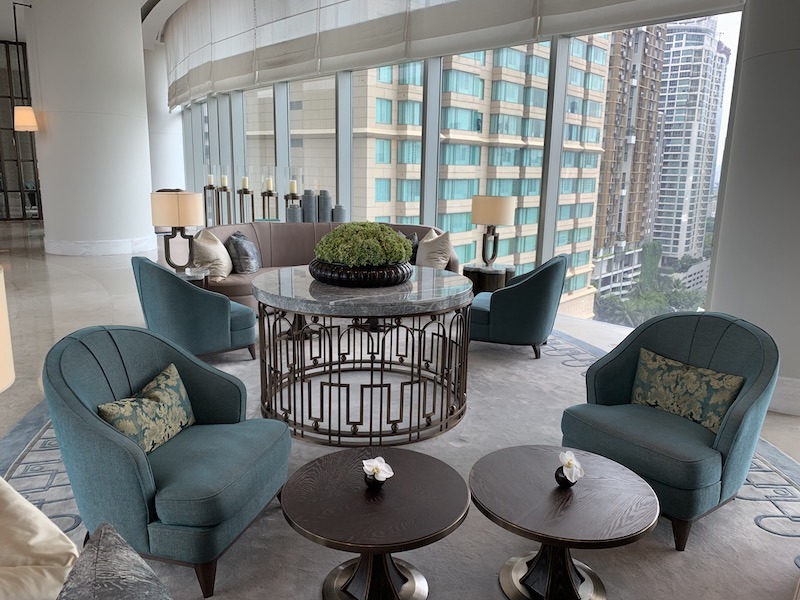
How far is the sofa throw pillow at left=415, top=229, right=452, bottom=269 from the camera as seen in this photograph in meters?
6.11

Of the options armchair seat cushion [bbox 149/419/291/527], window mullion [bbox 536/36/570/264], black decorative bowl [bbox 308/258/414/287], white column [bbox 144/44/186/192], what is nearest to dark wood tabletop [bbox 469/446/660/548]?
armchair seat cushion [bbox 149/419/291/527]

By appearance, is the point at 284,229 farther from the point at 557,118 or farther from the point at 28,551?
the point at 28,551

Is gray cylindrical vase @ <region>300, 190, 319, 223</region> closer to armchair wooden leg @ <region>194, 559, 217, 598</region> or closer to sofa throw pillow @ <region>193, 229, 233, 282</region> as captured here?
sofa throw pillow @ <region>193, 229, 233, 282</region>

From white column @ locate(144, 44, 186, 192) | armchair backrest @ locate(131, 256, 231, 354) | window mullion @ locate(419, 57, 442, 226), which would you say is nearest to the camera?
armchair backrest @ locate(131, 256, 231, 354)

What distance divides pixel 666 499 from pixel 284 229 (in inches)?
201

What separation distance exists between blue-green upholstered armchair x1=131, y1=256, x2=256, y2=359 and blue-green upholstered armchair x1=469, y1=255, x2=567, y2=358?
78.6 inches

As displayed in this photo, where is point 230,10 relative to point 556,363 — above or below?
above

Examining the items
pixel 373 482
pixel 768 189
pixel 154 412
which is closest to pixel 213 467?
pixel 154 412

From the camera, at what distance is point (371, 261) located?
3635 millimetres

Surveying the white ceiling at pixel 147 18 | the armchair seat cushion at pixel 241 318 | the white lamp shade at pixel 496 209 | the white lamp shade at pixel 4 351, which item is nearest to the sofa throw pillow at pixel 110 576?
the white lamp shade at pixel 4 351

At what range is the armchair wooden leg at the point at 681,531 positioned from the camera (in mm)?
2617

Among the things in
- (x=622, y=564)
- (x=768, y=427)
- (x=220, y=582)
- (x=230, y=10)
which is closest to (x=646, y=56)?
(x=768, y=427)

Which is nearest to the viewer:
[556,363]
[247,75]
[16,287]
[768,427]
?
[768,427]

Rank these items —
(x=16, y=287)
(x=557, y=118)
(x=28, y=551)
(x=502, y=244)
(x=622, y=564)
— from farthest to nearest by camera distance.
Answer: (x=16, y=287) < (x=502, y=244) < (x=557, y=118) < (x=622, y=564) < (x=28, y=551)
